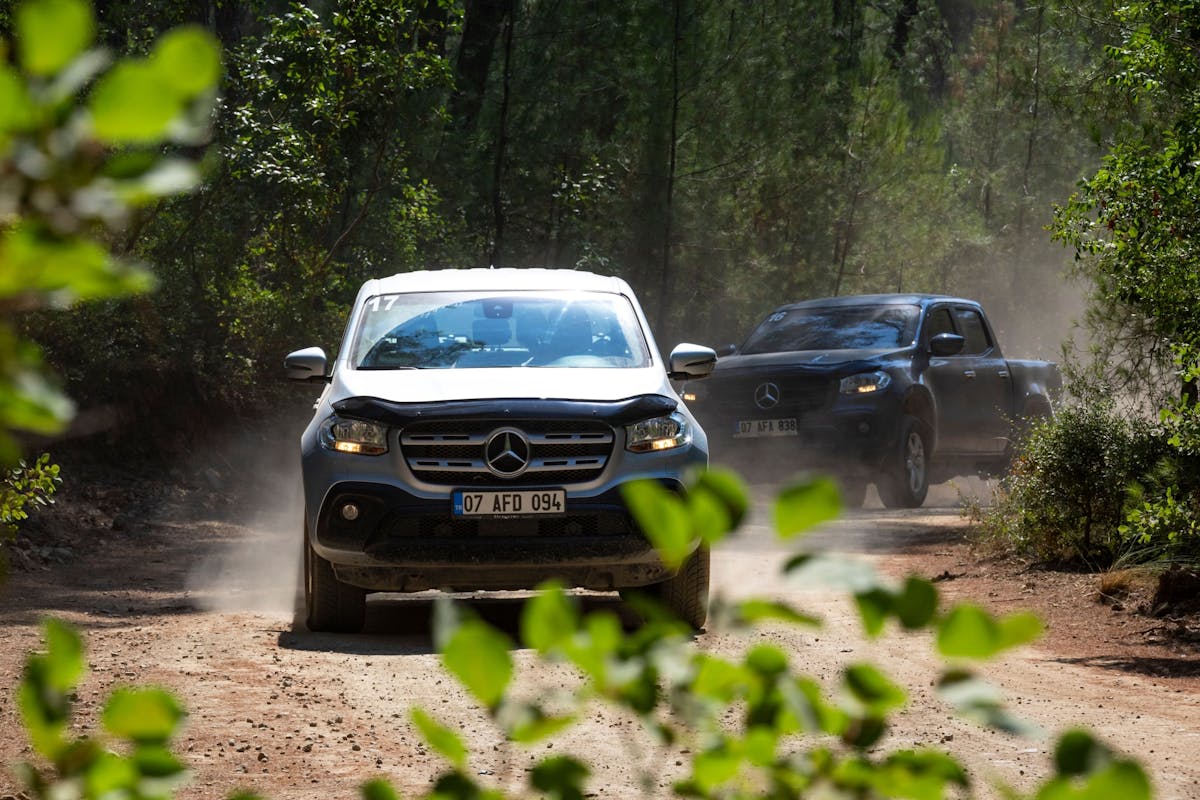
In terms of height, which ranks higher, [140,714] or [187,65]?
[187,65]

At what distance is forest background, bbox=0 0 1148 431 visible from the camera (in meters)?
17.7

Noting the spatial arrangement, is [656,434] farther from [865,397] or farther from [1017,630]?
[865,397]

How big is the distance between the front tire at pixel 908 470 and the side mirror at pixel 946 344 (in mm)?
654

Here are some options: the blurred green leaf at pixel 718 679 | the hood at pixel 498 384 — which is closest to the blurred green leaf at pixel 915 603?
the blurred green leaf at pixel 718 679

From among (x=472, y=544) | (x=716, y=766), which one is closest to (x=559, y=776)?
(x=716, y=766)

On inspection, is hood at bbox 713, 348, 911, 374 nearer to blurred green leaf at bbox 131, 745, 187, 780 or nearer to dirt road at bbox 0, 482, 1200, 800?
dirt road at bbox 0, 482, 1200, 800

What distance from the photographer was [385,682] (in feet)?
22.5

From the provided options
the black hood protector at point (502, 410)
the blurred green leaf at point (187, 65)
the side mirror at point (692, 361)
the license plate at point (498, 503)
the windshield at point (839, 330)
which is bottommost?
the windshield at point (839, 330)

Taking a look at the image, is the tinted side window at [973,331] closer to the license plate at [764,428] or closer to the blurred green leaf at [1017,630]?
the license plate at [764,428]

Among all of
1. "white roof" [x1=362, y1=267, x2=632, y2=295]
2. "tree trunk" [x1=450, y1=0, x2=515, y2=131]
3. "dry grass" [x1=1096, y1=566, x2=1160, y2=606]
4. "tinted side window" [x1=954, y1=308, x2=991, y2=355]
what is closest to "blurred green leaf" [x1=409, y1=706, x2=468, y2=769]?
"white roof" [x1=362, y1=267, x2=632, y2=295]

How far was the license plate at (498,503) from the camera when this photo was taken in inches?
311

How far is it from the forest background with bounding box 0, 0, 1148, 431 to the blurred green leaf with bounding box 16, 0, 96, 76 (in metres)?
8.79

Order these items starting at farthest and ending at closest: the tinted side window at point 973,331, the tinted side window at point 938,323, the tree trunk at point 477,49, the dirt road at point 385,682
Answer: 1. the tree trunk at point 477,49
2. the tinted side window at point 973,331
3. the tinted side window at point 938,323
4. the dirt road at point 385,682

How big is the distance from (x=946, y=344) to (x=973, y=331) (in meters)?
2.10
